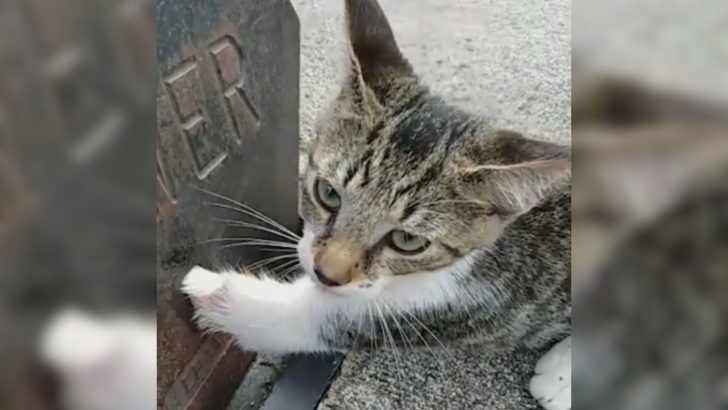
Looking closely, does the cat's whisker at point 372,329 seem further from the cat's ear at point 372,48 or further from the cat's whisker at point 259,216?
the cat's ear at point 372,48

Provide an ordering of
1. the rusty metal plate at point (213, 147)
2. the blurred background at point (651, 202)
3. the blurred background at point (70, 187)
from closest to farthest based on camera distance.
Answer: the blurred background at point (70, 187) < the blurred background at point (651, 202) < the rusty metal plate at point (213, 147)

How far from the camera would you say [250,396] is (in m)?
0.89

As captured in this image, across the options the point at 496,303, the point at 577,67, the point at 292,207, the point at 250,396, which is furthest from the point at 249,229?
the point at 577,67

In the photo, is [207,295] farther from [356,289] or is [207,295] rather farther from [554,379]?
[554,379]

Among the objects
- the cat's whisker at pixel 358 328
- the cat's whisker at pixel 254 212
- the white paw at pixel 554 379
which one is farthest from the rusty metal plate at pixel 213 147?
the white paw at pixel 554 379

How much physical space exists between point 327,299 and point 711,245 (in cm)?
52

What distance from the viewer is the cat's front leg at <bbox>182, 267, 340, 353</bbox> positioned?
0.91 metres

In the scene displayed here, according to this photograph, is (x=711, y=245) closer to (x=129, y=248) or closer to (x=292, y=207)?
(x=129, y=248)

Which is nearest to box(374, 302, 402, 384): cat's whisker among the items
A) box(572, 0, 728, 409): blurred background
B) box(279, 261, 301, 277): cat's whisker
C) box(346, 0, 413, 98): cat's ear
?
box(279, 261, 301, 277): cat's whisker

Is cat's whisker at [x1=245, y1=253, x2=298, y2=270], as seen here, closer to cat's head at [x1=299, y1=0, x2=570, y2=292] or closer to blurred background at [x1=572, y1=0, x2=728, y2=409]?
cat's head at [x1=299, y1=0, x2=570, y2=292]

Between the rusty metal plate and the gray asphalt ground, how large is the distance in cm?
6

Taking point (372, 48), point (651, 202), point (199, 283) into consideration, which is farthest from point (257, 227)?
point (651, 202)

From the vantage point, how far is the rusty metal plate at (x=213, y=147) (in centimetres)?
67

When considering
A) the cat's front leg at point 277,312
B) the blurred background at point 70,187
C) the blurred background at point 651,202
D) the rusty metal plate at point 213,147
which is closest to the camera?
the blurred background at point 70,187
